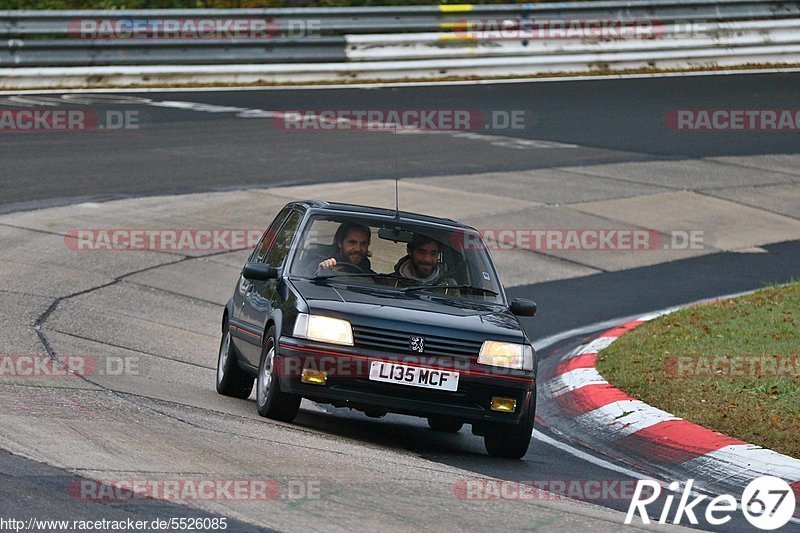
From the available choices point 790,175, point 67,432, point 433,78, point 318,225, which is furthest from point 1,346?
point 433,78

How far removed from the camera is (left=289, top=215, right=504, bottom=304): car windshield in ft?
30.2

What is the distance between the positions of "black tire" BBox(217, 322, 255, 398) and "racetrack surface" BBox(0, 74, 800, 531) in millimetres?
135

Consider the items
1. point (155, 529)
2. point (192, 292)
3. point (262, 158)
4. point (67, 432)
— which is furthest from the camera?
point (262, 158)

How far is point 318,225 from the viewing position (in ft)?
31.2

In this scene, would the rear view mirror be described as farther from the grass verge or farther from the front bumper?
the grass verge

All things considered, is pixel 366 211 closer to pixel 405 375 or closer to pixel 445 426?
pixel 445 426

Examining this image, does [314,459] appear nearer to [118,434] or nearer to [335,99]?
[118,434]

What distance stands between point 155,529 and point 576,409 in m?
5.22

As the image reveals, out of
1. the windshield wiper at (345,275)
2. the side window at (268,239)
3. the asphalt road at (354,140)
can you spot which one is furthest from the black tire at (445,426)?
the asphalt road at (354,140)

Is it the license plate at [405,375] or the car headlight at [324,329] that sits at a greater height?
the car headlight at [324,329]

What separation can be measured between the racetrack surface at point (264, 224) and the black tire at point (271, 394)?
13cm

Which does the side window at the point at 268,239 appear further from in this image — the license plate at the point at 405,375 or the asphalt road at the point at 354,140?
the asphalt road at the point at 354,140

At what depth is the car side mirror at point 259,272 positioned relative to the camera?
30.2ft

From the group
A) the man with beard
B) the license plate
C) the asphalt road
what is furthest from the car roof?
the asphalt road
